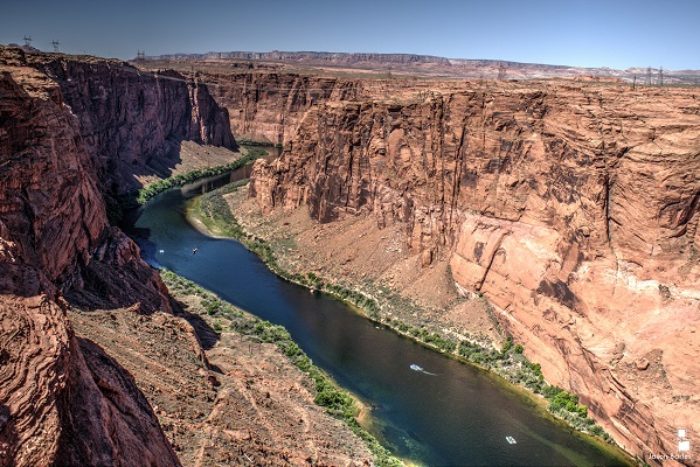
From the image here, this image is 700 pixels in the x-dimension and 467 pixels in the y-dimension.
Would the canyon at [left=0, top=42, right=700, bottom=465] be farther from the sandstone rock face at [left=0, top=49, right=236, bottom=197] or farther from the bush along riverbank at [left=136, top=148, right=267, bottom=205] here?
the bush along riverbank at [left=136, top=148, right=267, bottom=205]

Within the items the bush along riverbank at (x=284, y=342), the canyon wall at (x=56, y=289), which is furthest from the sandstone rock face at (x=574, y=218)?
the canyon wall at (x=56, y=289)

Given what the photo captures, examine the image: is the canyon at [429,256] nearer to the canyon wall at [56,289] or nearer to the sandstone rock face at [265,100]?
the canyon wall at [56,289]

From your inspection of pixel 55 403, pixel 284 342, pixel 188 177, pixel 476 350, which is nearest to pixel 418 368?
pixel 476 350

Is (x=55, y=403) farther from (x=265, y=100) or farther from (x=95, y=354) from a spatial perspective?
(x=265, y=100)

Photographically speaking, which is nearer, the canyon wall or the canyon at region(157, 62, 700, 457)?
the canyon wall

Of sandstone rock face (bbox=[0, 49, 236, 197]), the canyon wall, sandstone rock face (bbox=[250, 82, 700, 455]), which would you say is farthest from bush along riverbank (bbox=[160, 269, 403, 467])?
sandstone rock face (bbox=[0, 49, 236, 197])

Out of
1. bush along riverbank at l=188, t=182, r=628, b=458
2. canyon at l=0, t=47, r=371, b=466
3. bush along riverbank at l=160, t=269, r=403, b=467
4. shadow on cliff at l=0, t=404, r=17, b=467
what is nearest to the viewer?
shadow on cliff at l=0, t=404, r=17, b=467
